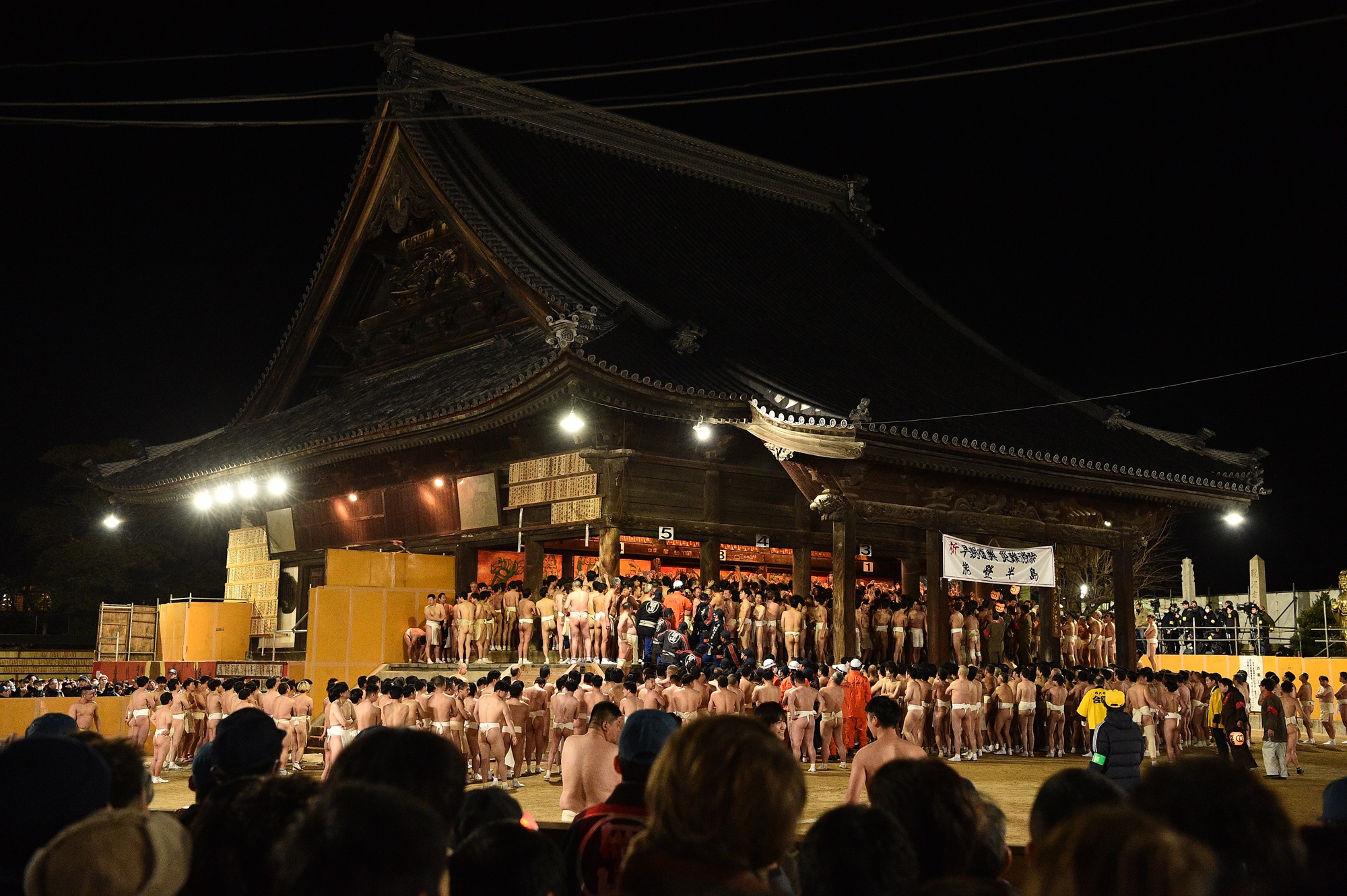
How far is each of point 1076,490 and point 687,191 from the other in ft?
34.3

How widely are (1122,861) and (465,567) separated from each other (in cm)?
1996

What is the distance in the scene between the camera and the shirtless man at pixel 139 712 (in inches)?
613

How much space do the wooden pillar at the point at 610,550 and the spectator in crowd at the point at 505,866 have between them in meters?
14.7

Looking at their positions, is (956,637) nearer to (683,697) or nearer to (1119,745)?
Answer: (683,697)

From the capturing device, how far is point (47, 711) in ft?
55.4

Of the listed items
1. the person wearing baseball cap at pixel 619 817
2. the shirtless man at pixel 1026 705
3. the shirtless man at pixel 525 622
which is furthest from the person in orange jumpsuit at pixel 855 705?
the person wearing baseball cap at pixel 619 817

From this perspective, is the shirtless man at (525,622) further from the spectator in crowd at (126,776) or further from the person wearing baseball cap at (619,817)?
the spectator in crowd at (126,776)

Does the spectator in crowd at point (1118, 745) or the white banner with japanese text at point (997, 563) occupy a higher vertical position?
the white banner with japanese text at point (997, 563)

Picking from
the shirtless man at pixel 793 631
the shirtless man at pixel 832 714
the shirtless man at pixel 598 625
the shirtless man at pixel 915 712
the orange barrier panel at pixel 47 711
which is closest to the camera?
the shirtless man at pixel 832 714

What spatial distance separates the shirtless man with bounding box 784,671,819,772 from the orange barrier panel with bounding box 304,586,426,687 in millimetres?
8908

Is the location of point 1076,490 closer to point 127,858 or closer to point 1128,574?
point 1128,574

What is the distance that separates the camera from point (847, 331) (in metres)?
21.3

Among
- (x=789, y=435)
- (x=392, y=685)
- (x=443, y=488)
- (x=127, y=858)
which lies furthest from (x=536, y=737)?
(x=127, y=858)

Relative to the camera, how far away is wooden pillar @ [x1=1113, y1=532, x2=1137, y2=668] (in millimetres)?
19391
